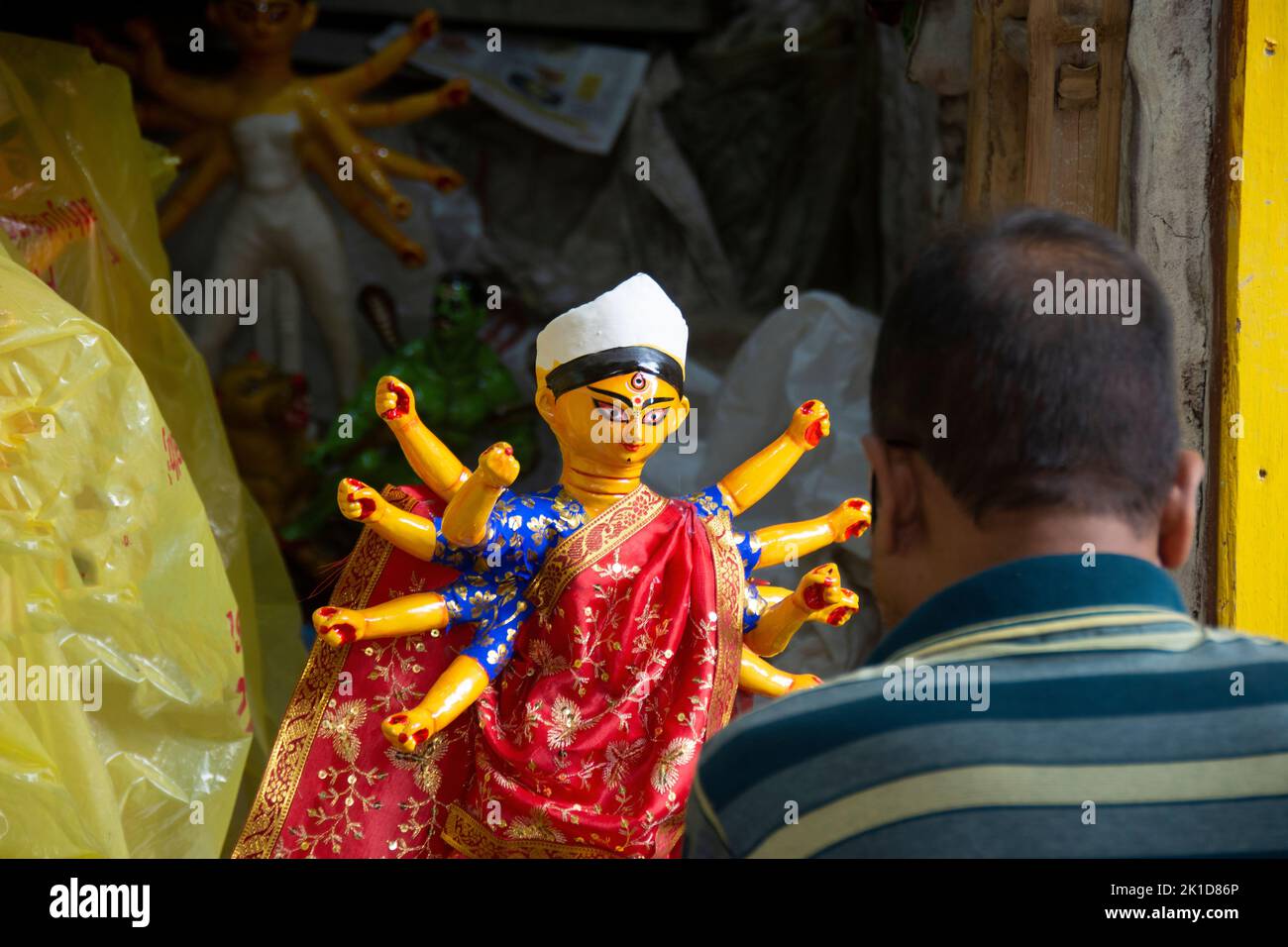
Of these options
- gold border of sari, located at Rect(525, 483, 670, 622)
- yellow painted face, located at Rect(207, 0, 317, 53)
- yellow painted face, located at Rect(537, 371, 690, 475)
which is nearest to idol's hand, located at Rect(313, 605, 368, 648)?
gold border of sari, located at Rect(525, 483, 670, 622)

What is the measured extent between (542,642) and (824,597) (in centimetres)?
35

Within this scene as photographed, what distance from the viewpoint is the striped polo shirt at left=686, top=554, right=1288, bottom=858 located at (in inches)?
25.3

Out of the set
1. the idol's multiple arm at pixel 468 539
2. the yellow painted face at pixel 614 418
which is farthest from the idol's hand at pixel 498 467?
the yellow painted face at pixel 614 418

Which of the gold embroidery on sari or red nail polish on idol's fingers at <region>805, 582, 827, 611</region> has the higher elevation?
red nail polish on idol's fingers at <region>805, 582, 827, 611</region>

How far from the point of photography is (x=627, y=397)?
5.47ft

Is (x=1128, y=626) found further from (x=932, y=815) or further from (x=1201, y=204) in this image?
(x=1201, y=204)

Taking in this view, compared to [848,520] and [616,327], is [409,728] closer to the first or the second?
[616,327]

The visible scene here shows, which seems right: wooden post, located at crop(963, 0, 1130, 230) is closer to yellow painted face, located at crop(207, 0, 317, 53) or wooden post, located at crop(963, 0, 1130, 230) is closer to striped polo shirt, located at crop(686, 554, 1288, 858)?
striped polo shirt, located at crop(686, 554, 1288, 858)

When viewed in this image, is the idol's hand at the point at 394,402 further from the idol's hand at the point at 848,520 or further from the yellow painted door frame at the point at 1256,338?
the yellow painted door frame at the point at 1256,338

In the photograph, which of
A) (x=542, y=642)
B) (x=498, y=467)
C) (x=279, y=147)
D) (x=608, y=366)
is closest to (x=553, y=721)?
(x=542, y=642)

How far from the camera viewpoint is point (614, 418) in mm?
1678

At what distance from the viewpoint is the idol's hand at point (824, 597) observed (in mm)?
1674

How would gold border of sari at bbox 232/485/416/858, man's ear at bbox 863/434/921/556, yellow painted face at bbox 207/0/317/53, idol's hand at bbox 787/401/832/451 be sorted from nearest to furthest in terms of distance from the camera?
man's ear at bbox 863/434/921/556 → gold border of sari at bbox 232/485/416/858 → idol's hand at bbox 787/401/832/451 → yellow painted face at bbox 207/0/317/53

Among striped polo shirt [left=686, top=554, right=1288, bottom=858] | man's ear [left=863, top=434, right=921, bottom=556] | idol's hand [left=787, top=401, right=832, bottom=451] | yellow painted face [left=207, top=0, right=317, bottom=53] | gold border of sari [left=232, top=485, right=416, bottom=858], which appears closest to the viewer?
striped polo shirt [left=686, top=554, right=1288, bottom=858]
